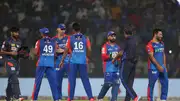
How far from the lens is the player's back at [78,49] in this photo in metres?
15.3

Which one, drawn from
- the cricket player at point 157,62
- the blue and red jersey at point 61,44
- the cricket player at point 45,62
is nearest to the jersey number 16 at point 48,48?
the cricket player at point 45,62

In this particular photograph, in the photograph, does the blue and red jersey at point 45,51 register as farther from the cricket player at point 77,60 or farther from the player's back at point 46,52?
the cricket player at point 77,60

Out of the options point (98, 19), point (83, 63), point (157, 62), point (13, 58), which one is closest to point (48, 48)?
point (83, 63)

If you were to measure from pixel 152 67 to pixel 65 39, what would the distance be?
9.74ft

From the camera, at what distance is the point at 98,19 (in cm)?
1972

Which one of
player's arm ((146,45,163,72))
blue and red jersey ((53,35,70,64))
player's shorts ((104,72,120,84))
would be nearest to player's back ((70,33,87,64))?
player's shorts ((104,72,120,84))

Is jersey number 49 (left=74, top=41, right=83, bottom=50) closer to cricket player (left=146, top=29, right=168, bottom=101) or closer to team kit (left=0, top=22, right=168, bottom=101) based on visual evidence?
team kit (left=0, top=22, right=168, bottom=101)

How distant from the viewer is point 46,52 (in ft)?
50.5

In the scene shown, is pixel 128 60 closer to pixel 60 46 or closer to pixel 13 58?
pixel 60 46

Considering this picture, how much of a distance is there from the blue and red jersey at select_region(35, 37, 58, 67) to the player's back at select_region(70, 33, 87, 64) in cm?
53

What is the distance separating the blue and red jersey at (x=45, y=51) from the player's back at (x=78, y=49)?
53 cm

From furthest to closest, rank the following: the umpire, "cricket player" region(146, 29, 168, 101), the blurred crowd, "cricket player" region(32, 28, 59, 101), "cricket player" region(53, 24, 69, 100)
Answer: the blurred crowd < "cricket player" region(53, 24, 69, 100) < the umpire < "cricket player" region(146, 29, 168, 101) < "cricket player" region(32, 28, 59, 101)

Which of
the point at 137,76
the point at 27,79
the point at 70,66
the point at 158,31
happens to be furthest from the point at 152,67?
the point at 27,79

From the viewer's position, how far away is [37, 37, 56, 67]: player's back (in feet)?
50.2
